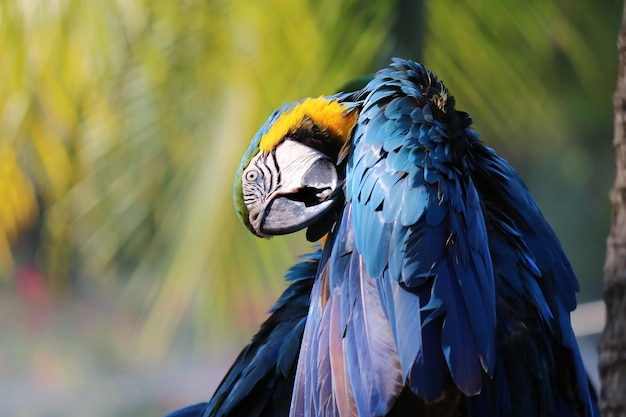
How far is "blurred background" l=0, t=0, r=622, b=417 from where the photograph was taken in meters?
2.39

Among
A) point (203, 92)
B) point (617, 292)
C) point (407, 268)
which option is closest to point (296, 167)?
point (407, 268)

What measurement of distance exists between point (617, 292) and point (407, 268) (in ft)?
1.78

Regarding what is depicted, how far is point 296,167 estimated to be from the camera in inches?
47.4

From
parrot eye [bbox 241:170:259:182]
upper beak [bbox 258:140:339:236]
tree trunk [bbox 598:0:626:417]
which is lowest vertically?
tree trunk [bbox 598:0:626:417]

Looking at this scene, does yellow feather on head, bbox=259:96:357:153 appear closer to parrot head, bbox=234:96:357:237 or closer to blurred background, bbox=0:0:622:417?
parrot head, bbox=234:96:357:237

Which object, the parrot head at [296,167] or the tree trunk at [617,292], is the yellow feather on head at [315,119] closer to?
the parrot head at [296,167]

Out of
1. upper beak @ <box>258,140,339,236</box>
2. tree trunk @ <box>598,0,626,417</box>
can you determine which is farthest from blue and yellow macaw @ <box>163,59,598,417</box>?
tree trunk @ <box>598,0,626,417</box>

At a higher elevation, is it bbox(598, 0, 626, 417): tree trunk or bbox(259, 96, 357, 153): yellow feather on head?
bbox(259, 96, 357, 153): yellow feather on head

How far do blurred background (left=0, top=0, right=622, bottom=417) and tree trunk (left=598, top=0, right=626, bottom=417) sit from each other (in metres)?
1.00

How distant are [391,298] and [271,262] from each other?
6.40ft

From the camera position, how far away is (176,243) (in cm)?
314

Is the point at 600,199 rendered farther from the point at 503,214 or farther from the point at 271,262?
the point at 503,214

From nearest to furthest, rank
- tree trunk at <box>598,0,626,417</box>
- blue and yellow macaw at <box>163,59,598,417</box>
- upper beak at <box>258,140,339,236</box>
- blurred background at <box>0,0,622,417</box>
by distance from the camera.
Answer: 1. blue and yellow macaw at <box>163,59,598,417</box>
2. upper beak at <box>258,140,339,236</box>
3. tree trunk at <box>598,0,626,417</box>
4. blurred background at <box>0,0,622,417</box>

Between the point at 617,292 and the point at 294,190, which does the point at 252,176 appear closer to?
the point at 294,190
